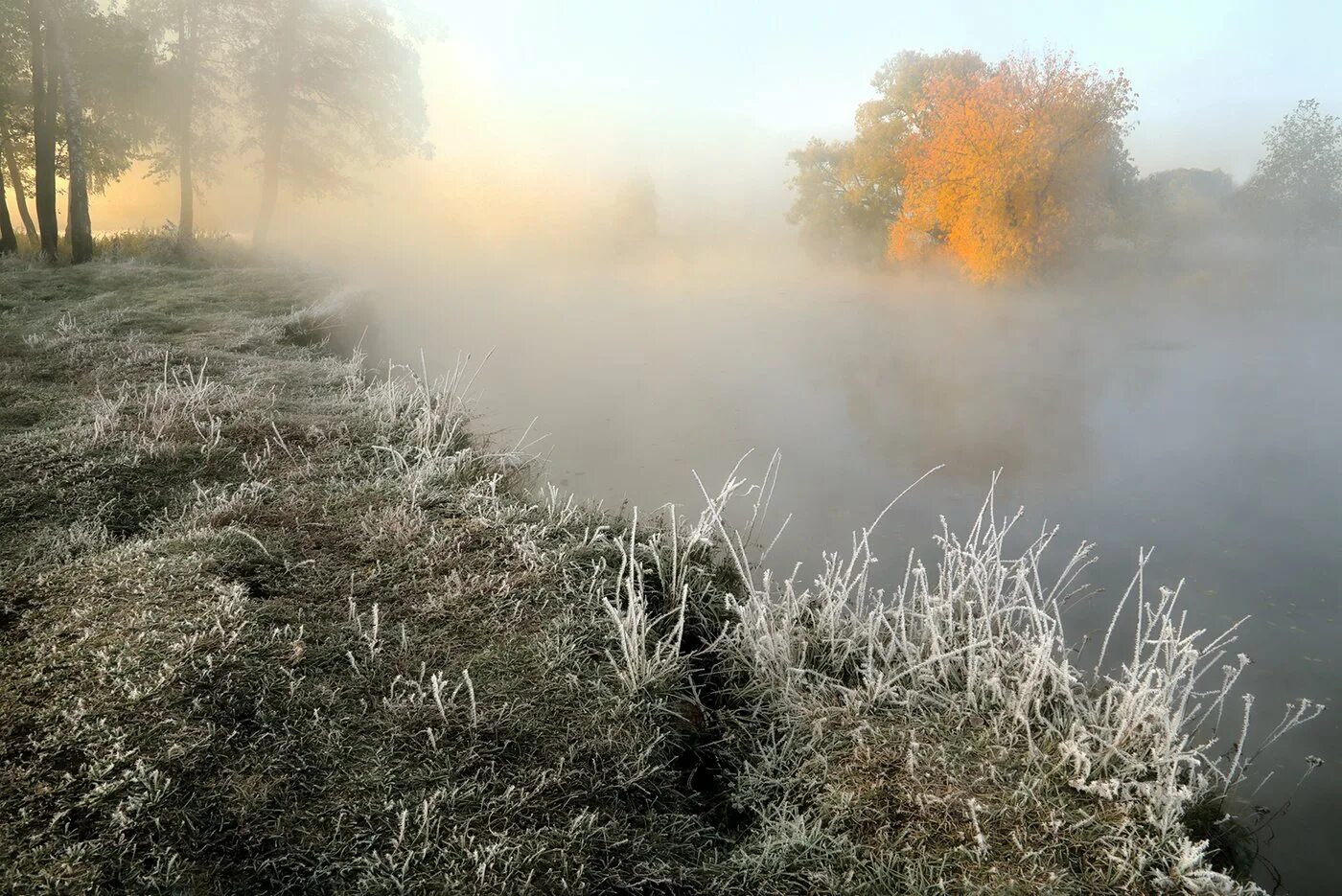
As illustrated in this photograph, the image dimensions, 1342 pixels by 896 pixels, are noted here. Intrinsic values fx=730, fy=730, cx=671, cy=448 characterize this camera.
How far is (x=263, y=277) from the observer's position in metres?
15.0

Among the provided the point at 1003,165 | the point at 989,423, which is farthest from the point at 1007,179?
the point at 989,423

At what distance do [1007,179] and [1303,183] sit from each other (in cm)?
2283

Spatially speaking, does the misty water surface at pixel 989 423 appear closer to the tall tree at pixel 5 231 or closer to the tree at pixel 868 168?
the tall tree at pixel 5 231

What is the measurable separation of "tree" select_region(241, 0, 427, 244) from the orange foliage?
18.6 meters

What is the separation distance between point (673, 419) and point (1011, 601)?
724 cm

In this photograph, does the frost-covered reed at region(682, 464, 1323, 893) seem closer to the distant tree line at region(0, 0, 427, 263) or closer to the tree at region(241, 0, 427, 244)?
the distant tree line at region(0, 0, 427, 263)

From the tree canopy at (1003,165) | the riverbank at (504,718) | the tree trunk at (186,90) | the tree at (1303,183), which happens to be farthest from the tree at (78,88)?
the tree at (1303,183)

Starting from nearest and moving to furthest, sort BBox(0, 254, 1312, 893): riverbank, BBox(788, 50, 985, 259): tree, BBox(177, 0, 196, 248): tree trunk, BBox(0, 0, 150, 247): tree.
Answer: BBox(0, 254, 1312, 893): riverbank < BBox(0, 0, 150, 247): tree < BBox(177, 0, 196, 248): tree trunk < BBox(788, 50, 985, 259): tree

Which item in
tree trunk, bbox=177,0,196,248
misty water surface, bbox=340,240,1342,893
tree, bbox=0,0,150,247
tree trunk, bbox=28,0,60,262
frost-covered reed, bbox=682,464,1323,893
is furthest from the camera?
tree trunk, bbox=177,0,196,248

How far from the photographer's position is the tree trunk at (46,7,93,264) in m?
13.6

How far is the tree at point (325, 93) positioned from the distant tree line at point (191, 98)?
3 centimetres

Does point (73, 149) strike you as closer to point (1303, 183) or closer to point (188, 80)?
point (188, 80)

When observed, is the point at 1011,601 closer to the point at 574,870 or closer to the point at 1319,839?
the point at 1319,839

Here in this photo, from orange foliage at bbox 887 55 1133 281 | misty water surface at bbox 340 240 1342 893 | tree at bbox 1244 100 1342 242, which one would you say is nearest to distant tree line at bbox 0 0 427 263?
misty water surface at bbox 340 240 1342 893
